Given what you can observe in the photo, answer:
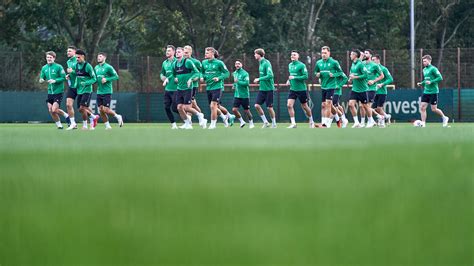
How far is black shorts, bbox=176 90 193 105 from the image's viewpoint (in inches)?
1067

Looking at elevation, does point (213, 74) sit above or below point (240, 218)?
above

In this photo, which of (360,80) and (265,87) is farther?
(265,87)

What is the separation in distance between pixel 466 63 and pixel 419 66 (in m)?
2.66

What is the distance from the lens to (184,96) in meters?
27.2

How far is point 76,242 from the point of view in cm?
327

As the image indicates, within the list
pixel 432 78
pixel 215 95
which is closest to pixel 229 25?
pixel 215 95

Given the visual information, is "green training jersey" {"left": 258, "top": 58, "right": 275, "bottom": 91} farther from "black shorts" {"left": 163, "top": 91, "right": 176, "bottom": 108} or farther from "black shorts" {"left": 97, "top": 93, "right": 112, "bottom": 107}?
"black shorts" {"left": 97, "top": 93, "right": 112, "bottom": 107}

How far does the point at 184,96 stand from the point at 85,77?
282 cm

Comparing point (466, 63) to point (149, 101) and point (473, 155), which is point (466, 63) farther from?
point (473, 155)

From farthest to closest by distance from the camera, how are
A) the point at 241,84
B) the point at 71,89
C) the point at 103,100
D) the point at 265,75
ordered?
the point at 241,84
the point at 265,75
the point at 103,100
the point at 71,89

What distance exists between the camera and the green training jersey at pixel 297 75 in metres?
29.0

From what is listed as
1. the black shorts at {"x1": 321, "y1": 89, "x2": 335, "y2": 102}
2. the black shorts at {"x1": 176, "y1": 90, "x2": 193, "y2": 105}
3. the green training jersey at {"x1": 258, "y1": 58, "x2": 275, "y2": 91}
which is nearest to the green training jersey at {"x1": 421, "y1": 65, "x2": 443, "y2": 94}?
the black shorts at {"x1": 321, "y1": 89, "x2": 335, "y2": 102}

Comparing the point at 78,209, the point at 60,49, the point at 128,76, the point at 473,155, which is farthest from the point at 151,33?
the point at 78,209

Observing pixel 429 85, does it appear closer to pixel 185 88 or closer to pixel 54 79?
pixel 185 88
